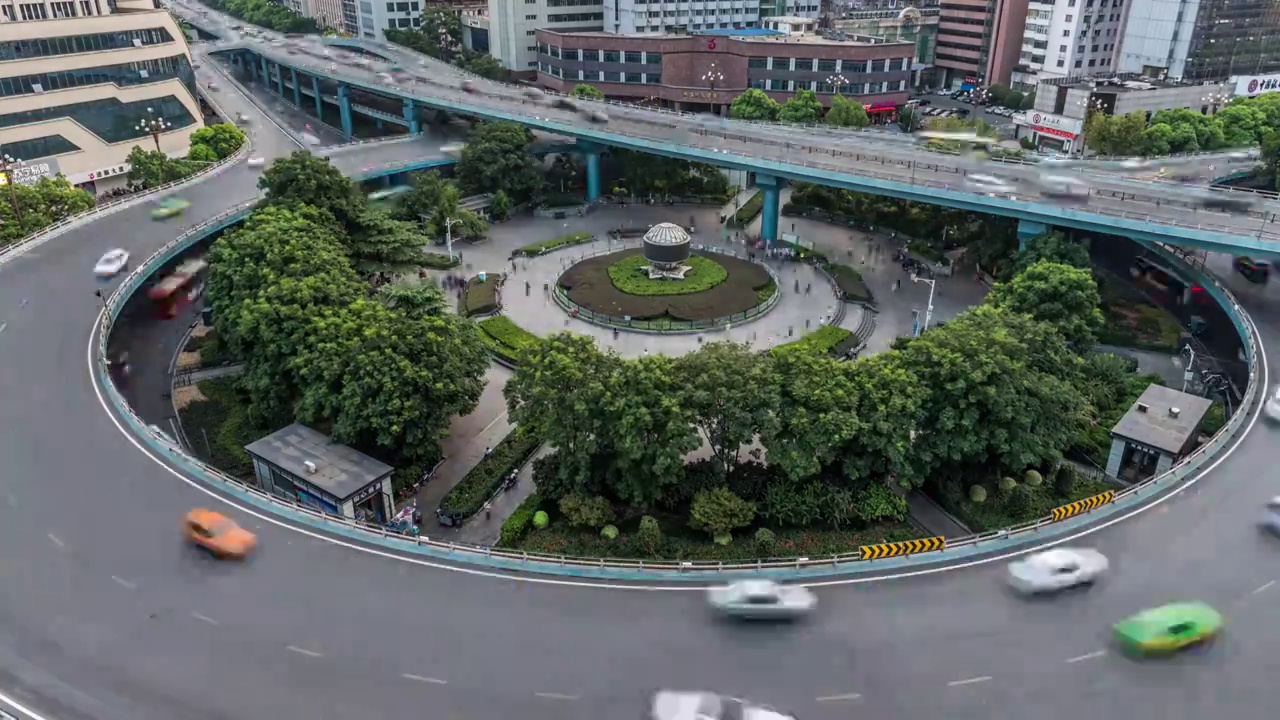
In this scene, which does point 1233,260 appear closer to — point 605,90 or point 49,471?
point 49,471

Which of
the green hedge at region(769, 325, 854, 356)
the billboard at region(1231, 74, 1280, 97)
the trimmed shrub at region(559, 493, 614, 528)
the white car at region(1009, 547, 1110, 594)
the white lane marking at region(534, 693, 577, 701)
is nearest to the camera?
the white lane marking at region(534, 693, 577, 701)

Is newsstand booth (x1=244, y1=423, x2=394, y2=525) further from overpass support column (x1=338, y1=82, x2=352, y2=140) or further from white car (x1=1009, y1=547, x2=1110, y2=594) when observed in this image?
overpass support column (x1=338, y1=82, x2=352, y2=140)

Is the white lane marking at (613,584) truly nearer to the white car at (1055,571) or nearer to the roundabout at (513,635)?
the roundabout at (513,635)

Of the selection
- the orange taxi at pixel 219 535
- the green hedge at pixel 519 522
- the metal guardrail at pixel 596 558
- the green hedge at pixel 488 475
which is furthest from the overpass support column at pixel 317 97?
the orange taxi at pixel 219 535

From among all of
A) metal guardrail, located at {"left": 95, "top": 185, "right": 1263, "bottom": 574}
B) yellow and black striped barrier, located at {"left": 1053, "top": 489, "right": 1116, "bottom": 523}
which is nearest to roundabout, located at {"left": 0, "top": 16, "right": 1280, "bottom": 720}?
metal guardrail, located at {"left": 95, "top": 185, "right": 1263, "bottom": 574}

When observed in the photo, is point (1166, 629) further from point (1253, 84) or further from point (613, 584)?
point (1253, 84)

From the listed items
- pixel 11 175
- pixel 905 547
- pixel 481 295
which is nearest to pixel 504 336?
pixel 481 295

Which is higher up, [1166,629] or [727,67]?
[727,67]
